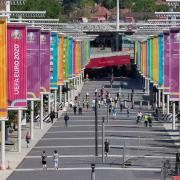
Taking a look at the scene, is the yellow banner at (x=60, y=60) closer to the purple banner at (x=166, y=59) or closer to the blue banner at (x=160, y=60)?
the blue banner at (x=160, y=60)

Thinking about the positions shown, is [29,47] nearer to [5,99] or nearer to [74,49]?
[5,99]

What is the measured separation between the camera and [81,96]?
361 ft

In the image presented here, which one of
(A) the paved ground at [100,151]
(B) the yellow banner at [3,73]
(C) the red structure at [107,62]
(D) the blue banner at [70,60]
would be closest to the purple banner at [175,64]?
(A) the paved ground at [100,151]

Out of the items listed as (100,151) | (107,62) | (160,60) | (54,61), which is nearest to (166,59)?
(100,151)

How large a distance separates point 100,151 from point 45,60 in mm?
10976

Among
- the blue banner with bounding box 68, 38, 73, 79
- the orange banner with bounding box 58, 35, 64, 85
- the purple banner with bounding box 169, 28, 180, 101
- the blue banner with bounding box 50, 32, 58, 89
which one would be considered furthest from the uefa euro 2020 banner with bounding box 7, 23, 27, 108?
the blue banner with bounding box 68, 38, 73, 79

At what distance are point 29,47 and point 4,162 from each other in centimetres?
1096

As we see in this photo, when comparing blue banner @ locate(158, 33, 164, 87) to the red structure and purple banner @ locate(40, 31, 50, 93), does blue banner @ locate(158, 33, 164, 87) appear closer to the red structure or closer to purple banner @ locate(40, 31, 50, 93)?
purple banner @ locate(40, 31, 50, 93)

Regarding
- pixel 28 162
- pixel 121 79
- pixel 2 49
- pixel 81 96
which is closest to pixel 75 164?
pixel 28 162

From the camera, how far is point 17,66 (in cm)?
5653

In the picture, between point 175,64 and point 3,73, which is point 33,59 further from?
point 3,73

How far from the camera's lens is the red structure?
153 meters

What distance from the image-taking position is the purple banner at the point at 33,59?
63688 millimetres

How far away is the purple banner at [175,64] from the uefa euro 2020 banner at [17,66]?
7307mm
